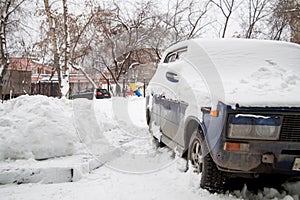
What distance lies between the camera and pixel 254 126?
243 centimetres

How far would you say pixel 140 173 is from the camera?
12.4ft

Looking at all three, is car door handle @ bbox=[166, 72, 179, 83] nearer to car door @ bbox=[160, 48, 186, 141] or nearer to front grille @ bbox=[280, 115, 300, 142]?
car door @ bbox=[160, 48, 186, 141]

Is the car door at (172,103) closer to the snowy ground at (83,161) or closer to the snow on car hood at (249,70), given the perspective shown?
the snow on car hood at (249,70)

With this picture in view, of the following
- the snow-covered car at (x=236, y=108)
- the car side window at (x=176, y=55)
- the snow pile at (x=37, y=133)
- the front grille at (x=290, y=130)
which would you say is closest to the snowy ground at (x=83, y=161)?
the snow pile at (x=37, y=133)

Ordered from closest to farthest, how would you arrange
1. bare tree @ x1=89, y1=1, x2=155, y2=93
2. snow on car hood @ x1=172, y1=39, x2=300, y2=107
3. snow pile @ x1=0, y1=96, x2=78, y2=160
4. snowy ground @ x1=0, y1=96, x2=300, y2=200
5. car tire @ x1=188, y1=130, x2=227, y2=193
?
1. snow on car hood @ x1=172, y1=39, x2=300, y2=107
2. car tire @ x1=188, y1=130, x2=227, y2=193
3. snowy ground @ x1=0, y1=96, x2=300, y2=200
4. snow pile @ x1=0, y1=96, x2=78, y2=160
5. bare tree @ x1=89, y1=1, x2=155, y2=93

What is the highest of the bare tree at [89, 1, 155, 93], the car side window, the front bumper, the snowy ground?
the bare tree at [89, 1, 155, 93]

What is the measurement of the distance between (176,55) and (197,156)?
2.20 metres

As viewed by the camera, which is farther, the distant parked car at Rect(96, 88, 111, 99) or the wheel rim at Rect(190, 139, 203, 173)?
the distant parked car at Rect(96, 88, 111, 99)

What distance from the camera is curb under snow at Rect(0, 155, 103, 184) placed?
3248 mm

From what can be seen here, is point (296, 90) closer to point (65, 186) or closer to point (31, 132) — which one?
A: point (65, 186)

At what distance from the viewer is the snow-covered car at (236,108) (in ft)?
7.97

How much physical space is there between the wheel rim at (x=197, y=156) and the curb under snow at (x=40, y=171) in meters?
1.52

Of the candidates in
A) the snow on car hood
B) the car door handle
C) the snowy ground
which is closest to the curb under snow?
the snowy ground

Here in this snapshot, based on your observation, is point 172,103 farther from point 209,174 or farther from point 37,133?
point 37,133
